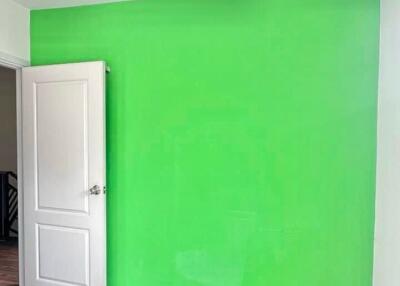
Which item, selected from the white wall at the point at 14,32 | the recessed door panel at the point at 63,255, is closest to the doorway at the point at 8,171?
the recessed door panel at the point at 63,255

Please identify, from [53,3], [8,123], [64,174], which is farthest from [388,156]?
[8,123]

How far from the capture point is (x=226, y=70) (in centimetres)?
219

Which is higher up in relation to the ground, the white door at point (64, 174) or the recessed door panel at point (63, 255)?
the white door at point (64, 174)

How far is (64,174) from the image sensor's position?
94.7 inches

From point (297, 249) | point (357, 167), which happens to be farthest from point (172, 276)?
point (357, 167)

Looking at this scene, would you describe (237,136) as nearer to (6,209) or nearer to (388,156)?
(388,156)

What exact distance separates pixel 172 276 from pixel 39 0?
2453 mm

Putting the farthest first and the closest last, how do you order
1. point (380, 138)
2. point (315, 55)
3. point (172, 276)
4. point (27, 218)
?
1. point (27, 218)
2. point (172, 276)
3. point (315, 55)
4. point (380, 138)

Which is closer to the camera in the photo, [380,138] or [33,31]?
[380,138]

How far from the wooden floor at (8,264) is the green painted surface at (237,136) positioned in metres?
1.20

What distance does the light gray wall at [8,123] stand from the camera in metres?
4.42

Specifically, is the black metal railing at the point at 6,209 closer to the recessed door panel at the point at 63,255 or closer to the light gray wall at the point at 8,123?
the light gray wall at the point at 8,123

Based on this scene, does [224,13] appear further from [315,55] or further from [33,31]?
[33,31]

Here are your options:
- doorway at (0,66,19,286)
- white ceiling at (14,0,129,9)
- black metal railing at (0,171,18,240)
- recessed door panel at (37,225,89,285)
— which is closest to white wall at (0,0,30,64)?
white ceiling at (14,0,129,9)
